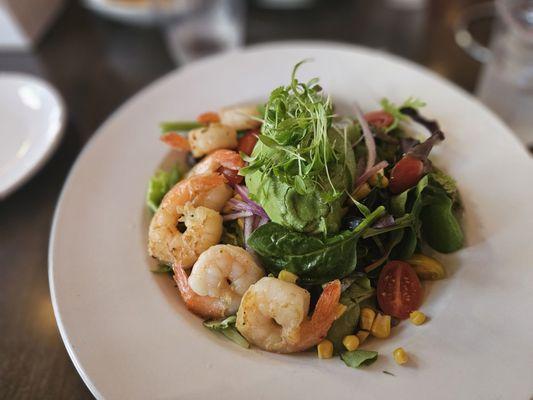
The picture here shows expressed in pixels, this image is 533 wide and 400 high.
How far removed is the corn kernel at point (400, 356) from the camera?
1557mm

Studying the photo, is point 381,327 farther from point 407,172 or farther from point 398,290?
point 407,172

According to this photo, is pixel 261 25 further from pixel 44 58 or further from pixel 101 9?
pixel 44 58

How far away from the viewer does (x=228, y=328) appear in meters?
1.73

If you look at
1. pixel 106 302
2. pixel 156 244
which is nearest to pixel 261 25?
pixel 156 244

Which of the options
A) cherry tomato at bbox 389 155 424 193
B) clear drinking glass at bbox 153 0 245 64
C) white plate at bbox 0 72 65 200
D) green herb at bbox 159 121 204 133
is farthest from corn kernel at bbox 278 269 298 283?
clear drinking glass at bbox 153 0 245 64

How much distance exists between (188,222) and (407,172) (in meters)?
0.90

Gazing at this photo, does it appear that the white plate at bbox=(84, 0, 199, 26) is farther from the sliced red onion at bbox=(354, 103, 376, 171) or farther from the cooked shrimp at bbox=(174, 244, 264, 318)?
the cooked shrimp at bbox=(174, 244, 264, 318)

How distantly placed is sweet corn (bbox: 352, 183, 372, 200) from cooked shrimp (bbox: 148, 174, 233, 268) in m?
0.56

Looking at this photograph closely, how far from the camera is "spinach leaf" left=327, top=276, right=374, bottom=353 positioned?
1.70 m

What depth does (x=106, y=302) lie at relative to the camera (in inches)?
68.0

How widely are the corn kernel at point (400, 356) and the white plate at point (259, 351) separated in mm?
23

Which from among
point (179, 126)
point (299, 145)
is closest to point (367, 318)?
point (299, 145)

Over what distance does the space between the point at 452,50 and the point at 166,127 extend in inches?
80.1

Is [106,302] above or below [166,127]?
below
